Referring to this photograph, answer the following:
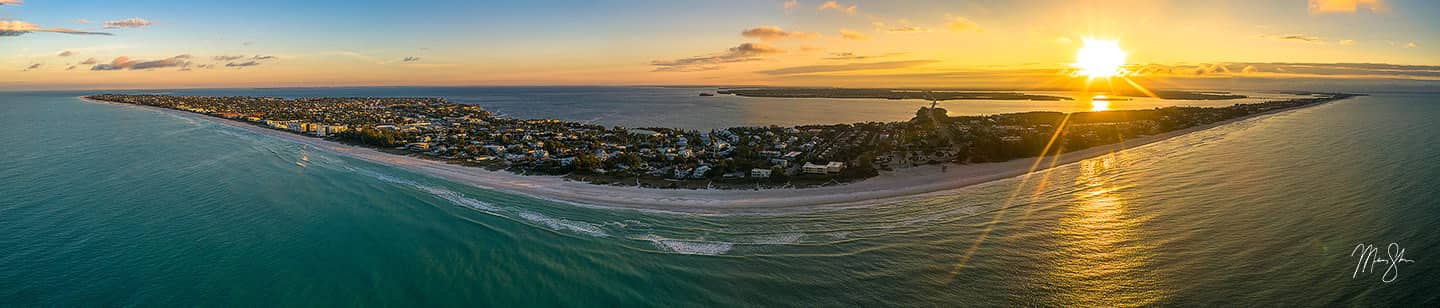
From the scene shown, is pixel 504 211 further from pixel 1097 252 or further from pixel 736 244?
pixel 1097 252

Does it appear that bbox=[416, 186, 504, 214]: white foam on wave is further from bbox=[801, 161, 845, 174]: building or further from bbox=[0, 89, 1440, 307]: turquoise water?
bbox=[801, 161, 845, 174]: building

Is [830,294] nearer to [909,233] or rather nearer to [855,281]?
[855,281]

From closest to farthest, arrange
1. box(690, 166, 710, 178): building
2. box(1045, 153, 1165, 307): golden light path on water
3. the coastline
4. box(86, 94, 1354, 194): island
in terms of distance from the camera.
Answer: box(1045, 153, 1165, 307): golden light path on water < the coastline < box(690, 166, 710, 178): building < box(86, 94, 1354, 194): island

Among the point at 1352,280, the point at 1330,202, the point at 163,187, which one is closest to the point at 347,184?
the point at 163,187
